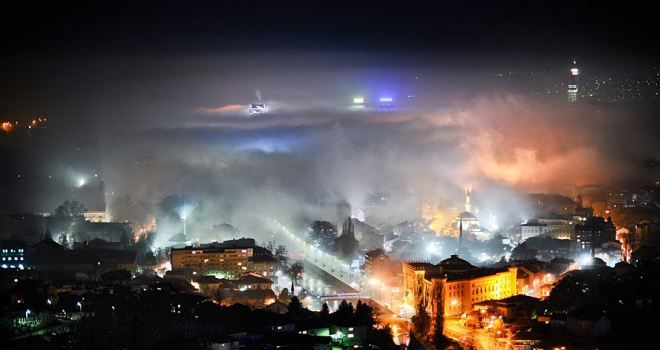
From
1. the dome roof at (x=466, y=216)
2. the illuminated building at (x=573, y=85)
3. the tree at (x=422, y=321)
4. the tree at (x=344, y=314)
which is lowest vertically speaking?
the tree at (x=422, y=321)

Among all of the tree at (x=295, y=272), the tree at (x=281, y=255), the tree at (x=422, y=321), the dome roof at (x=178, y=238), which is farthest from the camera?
the dome roof at (x=178, y=238)

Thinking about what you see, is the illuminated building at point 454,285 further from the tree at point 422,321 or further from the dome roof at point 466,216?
the dome roof at point 466,216

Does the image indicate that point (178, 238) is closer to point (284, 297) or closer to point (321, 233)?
point (321, 233)

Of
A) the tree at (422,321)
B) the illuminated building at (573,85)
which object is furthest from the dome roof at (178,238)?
the illuminated building at (573,85)

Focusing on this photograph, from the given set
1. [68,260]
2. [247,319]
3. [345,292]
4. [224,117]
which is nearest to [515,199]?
[224,117]

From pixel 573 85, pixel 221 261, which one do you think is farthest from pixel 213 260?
pixel 573 85

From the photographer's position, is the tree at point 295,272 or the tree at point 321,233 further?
the tree at point 321,233

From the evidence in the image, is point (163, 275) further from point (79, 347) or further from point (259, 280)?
point (79, 347)

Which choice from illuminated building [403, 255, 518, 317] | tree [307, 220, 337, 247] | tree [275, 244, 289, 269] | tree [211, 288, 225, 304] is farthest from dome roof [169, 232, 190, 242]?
illuminated building [403, 255, 518, 317]
